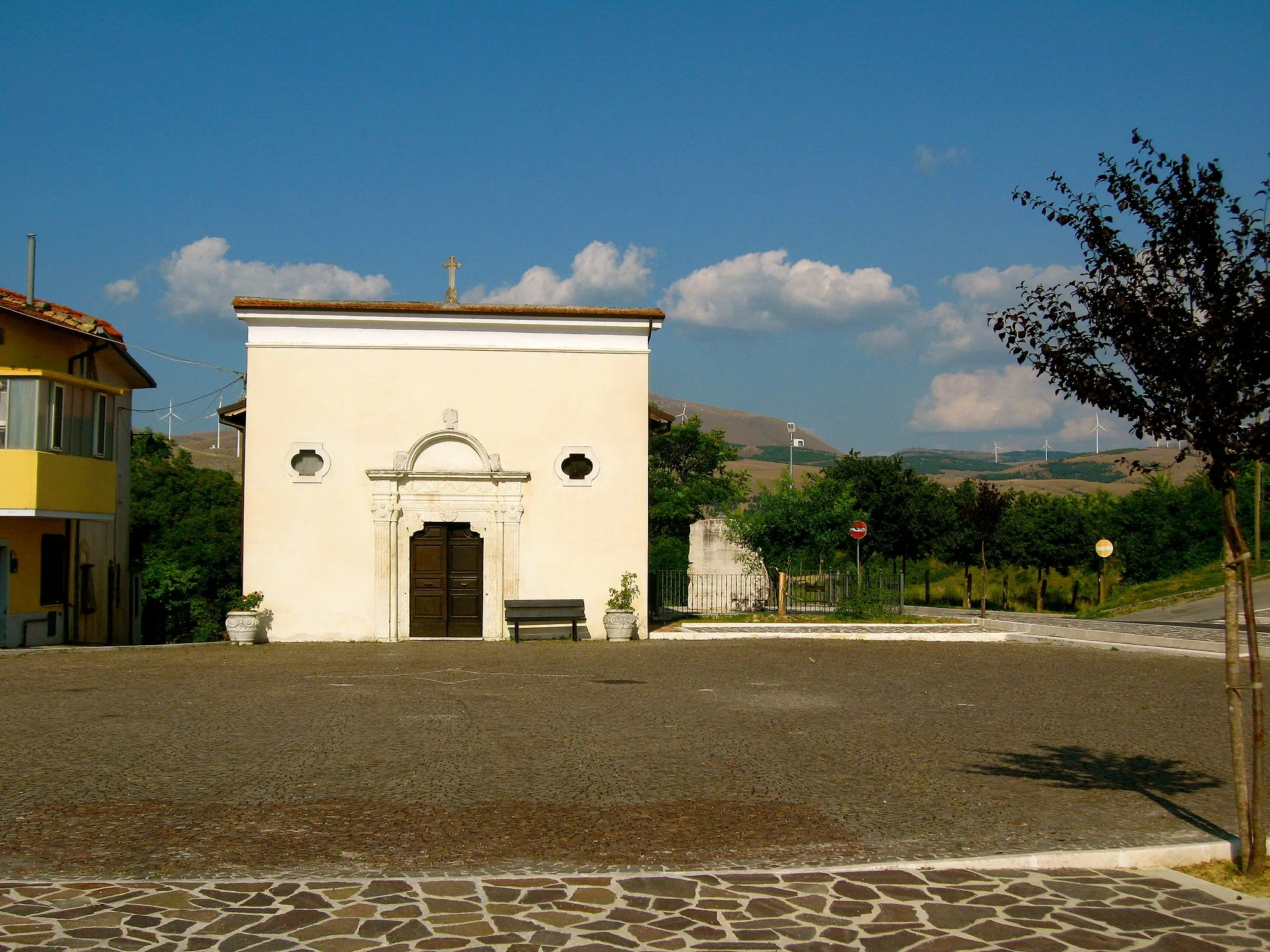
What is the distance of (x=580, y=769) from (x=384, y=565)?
13.5 metres

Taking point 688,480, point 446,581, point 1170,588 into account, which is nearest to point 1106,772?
point 446,581

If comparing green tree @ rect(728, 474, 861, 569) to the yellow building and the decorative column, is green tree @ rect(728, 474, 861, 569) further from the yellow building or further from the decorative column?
the yellow building

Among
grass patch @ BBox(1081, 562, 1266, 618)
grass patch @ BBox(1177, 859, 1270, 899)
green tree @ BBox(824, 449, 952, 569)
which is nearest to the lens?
grass patch @ BBox(1177, 859, 1270, 899)

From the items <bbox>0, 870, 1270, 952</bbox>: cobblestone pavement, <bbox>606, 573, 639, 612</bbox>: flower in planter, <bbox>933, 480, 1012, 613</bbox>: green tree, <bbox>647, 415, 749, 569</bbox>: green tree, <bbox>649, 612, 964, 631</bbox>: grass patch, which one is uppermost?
<bbox>647, 415, 749, 569</bbox>: green tree

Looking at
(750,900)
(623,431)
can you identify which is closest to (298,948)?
(750,900)

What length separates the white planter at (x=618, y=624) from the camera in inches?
827

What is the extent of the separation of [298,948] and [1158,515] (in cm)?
5010

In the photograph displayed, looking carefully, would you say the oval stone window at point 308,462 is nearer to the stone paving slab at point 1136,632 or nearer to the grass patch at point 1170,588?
the stone paving slab at point 1136,632

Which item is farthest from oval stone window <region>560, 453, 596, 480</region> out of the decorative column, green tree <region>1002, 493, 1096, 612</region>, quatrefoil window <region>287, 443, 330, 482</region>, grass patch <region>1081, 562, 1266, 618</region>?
green tree <region>1002, 493, 1096, 612</region>

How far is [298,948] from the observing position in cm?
448

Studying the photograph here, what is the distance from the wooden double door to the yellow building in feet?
21.1

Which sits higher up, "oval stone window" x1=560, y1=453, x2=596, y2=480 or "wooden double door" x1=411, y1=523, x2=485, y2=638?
"oval stone window" x1=560, y1=453, x2=596, y2=480

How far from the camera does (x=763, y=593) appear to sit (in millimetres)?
31781

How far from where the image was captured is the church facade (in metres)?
20.9
